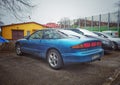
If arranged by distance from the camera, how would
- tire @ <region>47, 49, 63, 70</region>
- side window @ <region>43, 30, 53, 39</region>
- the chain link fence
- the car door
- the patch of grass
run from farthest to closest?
the chain link fence, the patch of grass, the car door, side window @ <region>43, 30, 53, 39</region>, tire @ <region>47, 49, 63, 70</region>

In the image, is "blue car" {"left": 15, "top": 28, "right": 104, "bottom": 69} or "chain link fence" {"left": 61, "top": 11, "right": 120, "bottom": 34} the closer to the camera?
"blue car" {"left": 15, "top": 28, "right": 104, "bottom": 69}

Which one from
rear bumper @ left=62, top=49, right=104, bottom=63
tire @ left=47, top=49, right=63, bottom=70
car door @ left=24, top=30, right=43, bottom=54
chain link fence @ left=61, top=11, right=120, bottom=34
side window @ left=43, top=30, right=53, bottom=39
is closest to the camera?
rear bumper @ left=62, top=49, right=104, bottom=63

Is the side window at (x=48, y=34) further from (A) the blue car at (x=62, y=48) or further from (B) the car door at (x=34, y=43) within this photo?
(B) the car door at (x=34, y=43)

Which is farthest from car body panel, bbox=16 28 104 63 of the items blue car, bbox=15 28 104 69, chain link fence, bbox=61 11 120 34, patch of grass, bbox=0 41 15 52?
chain link fence, bbox=61 11 120 34

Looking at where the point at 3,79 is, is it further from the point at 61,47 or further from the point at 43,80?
the point at 61,47

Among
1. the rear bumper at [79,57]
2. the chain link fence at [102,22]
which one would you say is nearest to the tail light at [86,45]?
the rear bumper at [79,57]

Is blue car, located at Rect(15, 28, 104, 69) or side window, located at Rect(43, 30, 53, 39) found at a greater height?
side window, located at Rect(43, 30, 53, 39)

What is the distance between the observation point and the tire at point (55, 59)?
13.8 ft

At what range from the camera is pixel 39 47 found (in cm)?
507

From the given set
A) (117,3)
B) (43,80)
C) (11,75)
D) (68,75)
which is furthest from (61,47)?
(117,3)

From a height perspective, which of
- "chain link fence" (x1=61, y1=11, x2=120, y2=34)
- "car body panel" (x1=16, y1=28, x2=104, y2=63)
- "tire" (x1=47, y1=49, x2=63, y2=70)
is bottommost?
"tire" (x1=47, y1=49, x2=63, y2=70)

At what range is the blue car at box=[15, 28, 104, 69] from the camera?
3.87m

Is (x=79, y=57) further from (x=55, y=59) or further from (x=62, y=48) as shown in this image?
(x=55, y=59)

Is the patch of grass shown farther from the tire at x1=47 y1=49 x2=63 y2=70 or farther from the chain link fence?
the chain link fence
